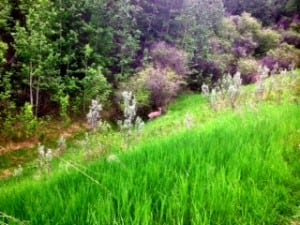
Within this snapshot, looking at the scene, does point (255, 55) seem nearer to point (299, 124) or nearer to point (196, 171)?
point (299, 124)

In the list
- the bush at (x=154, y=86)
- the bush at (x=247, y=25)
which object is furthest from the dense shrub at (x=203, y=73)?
the bush at (x=247, y=25)

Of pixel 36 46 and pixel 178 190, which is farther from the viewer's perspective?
pixel 36 46

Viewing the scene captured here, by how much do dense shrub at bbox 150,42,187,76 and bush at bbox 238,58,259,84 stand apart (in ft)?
21.8

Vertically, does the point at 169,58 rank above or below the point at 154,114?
above

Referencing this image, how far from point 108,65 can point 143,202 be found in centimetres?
3032

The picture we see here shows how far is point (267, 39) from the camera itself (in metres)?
43.7

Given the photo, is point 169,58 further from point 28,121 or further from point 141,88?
point 28,121

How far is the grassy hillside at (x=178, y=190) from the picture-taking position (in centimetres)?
319

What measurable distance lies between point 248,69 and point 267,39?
8558mm

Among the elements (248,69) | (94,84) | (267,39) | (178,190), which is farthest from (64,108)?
(267,39)

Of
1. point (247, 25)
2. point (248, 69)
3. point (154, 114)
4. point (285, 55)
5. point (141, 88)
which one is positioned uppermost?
point (247, 25)

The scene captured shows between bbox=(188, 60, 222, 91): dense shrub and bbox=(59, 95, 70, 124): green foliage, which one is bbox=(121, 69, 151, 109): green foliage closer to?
bbox=(59, 95, 70, 124): green foliage

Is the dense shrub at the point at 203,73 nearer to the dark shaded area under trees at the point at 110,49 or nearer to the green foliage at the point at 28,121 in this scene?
the dark shaded area under trees at the point at 110,49

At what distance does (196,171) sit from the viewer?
403 cm
